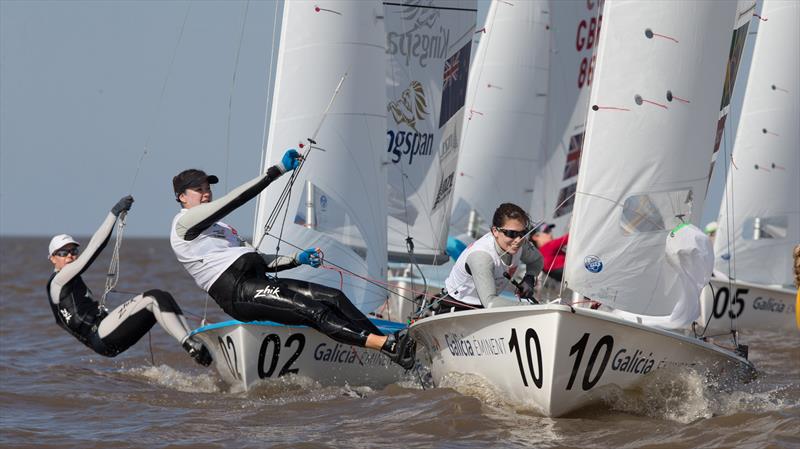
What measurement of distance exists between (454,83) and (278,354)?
502 cm

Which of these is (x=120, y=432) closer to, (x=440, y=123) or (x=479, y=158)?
(x=440, y=123)

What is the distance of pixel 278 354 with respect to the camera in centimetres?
838

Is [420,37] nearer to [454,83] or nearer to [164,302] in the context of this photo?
[454,83]

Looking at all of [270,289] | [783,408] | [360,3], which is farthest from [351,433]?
[360,3]

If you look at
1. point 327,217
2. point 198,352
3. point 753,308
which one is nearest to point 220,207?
point 198,352

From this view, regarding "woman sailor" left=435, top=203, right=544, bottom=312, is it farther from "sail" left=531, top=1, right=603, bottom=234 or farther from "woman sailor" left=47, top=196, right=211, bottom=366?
"sail" left=531, top=1, right=603, bottom=234

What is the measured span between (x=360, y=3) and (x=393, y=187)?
9.71 feet

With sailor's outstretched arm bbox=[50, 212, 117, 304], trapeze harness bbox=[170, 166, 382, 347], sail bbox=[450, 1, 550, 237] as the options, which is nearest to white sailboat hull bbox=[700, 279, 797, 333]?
sail bbox=[450, 1, 550, 237]

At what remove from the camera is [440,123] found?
41.2 ft

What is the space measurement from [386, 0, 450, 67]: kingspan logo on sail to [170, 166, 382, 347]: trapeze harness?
5.09 m

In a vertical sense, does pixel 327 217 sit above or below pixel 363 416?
above

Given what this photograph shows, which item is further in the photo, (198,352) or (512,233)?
(198,352)

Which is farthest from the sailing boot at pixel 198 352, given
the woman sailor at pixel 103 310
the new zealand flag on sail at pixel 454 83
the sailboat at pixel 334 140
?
the new zealand flag on sail at pixel 454 83

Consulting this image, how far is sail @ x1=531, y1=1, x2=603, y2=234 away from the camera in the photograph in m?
18.4
